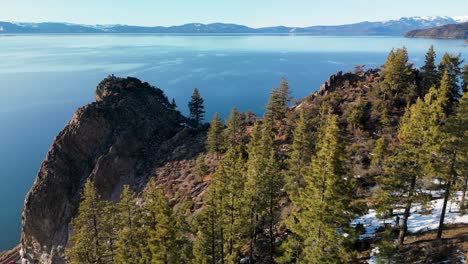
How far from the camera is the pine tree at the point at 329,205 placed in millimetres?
21609

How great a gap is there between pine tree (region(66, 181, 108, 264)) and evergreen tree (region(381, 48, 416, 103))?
53.5m

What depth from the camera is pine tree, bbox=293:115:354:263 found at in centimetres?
2161

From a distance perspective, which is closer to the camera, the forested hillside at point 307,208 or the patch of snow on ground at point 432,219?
the forested hillside at point 307,208

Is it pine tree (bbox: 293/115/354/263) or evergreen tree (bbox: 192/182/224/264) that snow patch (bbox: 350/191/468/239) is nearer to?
pine tree (bbox: 293/115/354/263)

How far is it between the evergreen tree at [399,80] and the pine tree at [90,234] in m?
53.5

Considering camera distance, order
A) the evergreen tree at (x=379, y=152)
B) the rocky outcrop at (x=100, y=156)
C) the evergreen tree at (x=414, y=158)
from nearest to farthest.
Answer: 1. the evergreen tree at (x=414, y=158)
2. the evergreen tree at (x=379, y=152)
3. the rocky outcrop at (x=100, y=156)

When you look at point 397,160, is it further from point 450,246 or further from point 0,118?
point 0,118

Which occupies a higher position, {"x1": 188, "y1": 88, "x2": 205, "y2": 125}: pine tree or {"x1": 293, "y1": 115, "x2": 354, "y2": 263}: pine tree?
{"x1": 293, "y1": 115, "x2": 354, "y2": 263}: pine tree

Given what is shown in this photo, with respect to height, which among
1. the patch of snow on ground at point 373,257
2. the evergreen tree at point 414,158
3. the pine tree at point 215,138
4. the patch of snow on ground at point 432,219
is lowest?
the pine tree at point 215,138

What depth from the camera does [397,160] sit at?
83.7 feet

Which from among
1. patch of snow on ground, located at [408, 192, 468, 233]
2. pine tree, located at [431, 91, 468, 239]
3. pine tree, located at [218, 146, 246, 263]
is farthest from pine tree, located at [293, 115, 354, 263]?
patch of snow on ground, located at [408, 192, 468, 233]

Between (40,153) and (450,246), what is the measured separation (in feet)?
397

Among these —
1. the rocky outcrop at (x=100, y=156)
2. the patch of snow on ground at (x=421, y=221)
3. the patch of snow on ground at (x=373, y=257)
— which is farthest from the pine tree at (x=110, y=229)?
the rocky outcrop at (x=100, y=156)

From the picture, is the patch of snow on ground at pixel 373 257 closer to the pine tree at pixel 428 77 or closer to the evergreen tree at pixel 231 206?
the evergreen tree at pixel 231 206
